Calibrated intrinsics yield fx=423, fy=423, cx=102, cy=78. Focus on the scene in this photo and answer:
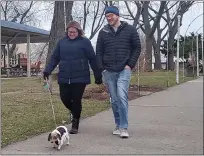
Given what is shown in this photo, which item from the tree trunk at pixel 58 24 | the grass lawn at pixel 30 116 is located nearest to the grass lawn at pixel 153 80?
→ the tree trunk at pixel 58 24

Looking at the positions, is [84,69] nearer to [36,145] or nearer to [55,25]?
[36,145]

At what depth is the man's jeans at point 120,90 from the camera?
21.0ft

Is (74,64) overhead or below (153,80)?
overhead

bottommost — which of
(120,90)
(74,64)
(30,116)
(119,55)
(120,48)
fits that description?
(30,116)

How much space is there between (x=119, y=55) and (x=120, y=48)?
106 mm

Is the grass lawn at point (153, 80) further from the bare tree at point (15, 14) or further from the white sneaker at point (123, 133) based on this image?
the bare tree at point (15, 14)

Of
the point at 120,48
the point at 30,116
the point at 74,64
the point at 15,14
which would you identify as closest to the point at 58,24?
the point at 30,116

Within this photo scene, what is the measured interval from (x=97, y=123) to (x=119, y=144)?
1942 mm

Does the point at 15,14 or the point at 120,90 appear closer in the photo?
the point at 120,90

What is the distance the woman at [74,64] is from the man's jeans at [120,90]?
0.20m

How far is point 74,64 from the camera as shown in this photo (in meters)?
6.47

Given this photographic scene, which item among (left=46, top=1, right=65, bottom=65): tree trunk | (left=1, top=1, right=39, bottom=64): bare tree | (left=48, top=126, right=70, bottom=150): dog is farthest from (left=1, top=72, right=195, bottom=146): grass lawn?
(left=1, top=1, right=39, bottom=64): bare tree

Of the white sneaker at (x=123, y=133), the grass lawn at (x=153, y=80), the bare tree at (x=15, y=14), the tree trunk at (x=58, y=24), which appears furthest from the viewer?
the bare tree at (x=15, y=14)

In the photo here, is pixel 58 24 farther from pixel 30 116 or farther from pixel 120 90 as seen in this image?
pixel 120 90
